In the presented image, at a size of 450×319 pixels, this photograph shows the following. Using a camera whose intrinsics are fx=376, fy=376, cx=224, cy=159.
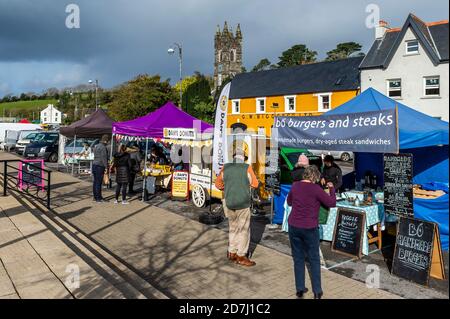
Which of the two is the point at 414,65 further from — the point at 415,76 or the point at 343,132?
the point at 343,132

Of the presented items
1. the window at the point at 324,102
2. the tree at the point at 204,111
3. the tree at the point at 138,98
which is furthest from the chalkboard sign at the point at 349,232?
the tree at the point at 204,111

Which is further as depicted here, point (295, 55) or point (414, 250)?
point (295, 55)

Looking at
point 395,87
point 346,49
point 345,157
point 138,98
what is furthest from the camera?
point 346,49

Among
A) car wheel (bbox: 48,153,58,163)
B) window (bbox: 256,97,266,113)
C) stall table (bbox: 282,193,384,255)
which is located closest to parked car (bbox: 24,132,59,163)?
car wheel (bbox: 48,153,58,163)

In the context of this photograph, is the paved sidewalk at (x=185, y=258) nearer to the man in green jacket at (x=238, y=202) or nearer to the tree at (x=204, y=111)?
the man in green jacket at (x=238, y=202)

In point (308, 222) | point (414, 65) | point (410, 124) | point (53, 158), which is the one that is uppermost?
point (414, 65)

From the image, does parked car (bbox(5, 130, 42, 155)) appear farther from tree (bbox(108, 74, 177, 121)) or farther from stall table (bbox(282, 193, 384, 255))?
stall table (bbox(282, 193, 384, 255))

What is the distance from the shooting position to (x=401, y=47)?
2925cm

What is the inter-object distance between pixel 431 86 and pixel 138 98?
109 feet

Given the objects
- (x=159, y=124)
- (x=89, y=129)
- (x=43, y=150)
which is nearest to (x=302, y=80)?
(x=43, y=150)

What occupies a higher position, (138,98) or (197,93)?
(197,93)

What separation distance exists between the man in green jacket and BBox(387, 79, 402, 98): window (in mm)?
27408

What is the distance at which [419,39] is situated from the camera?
28.1 meters
